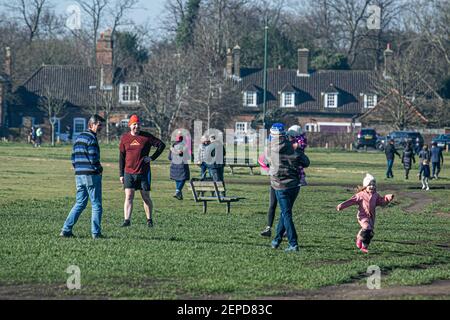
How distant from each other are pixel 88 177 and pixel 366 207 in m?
4.46

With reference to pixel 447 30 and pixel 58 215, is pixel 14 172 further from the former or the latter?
pixel 447 30

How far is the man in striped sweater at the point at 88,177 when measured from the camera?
17625 millimetres

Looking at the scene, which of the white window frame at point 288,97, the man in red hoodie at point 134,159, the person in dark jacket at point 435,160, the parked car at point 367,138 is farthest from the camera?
the white window frame at point 288,97

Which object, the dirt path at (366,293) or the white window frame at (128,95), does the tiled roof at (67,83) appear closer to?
the white window frame at (128,95)

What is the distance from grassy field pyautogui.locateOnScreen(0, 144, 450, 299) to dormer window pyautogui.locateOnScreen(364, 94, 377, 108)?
67838 millimetres

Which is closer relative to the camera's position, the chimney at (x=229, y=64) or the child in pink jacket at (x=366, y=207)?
the child in pink jacket at (x=366, y=207)

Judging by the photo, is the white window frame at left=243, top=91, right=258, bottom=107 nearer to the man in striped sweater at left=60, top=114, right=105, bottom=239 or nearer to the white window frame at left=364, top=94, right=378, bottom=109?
the white window frame at left=364, top=94, right=378, bottom=109

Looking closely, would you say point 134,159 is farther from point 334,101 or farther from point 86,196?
point 334,101

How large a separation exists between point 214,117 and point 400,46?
2993cm

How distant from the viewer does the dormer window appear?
97631mm

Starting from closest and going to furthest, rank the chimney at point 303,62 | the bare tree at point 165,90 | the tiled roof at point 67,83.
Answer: the bare tree at point 165,90 → the tiled roof at point 67,83 → the chimney at point 303,62

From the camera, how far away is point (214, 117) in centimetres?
8188

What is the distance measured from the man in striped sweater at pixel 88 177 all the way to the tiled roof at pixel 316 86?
259 feet

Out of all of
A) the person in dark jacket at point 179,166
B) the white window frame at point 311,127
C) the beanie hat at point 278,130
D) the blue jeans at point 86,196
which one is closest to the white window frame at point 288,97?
the white window frame at point 311,127
